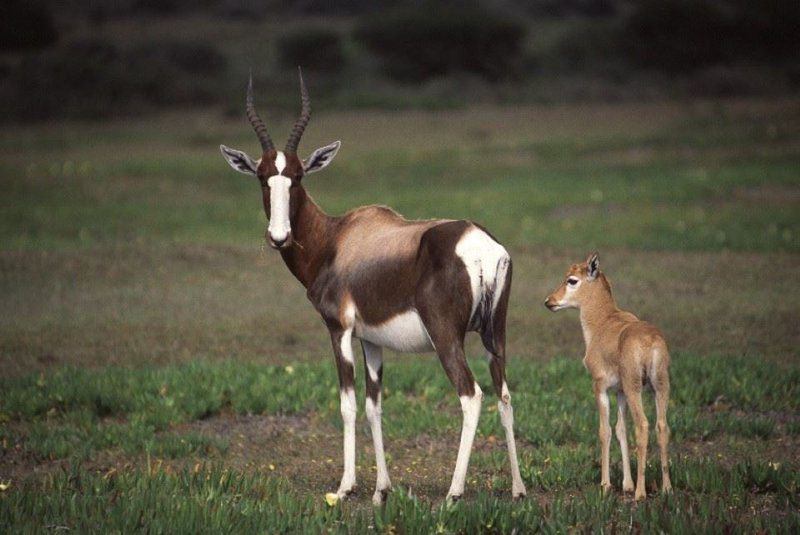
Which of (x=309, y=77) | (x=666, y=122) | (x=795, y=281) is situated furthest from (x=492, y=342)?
(x=309, y=77)

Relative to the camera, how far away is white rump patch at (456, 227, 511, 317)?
9398 mm

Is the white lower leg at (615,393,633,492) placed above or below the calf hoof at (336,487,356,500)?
above

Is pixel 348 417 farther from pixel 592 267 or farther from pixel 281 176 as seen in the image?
pixel 592 267

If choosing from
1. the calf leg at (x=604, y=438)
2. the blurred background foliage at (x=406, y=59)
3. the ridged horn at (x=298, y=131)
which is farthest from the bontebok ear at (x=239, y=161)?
the blurred background foliage at (x=406, y=59)

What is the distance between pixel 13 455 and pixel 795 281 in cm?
1230

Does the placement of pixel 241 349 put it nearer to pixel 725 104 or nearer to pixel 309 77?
pixel 725 104

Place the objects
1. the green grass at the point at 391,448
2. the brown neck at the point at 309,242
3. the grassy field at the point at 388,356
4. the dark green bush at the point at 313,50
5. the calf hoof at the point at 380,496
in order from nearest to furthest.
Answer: the green grass at the point at 391,448 < the grassy field at the point at 388,356 < the calf hoof at the point at 380,496 < the brown neck at the point at 309,242 < the dark green bush at the point at 313,50

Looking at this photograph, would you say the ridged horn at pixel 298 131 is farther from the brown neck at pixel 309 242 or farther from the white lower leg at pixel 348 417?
the white lower leg at pixel 348 417

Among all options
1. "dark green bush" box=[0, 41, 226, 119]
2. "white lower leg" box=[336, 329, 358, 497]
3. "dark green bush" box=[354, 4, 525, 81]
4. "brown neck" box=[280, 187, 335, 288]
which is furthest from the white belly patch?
"dark green bush" box=[354, 4, 525, 81]

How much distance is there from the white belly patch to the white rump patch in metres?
0.40

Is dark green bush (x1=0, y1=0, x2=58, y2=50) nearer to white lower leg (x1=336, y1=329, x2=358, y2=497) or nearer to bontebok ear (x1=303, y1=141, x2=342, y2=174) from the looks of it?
bontebok ear (x1=303, y1=141, x2=342, y2=174)

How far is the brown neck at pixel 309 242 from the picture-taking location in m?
10.5

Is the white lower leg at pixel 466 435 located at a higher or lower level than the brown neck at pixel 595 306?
lower

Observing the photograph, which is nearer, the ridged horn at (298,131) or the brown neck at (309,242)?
the ridged horn at (298,131)
